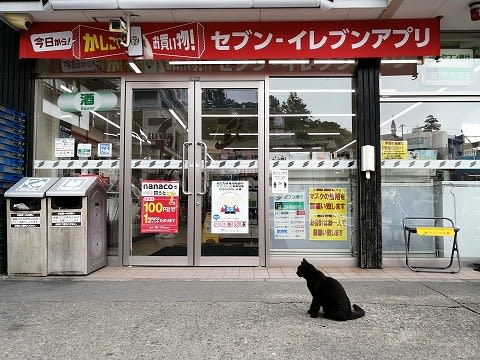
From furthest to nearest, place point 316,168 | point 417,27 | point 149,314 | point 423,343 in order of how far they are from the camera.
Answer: point 316,168 → point 417,27 → point 149,314 → point 423,343

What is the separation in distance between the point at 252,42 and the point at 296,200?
100 inches

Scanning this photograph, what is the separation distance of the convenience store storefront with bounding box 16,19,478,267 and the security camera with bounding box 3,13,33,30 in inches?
7.4

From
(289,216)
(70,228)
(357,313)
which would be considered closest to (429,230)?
(289,216)

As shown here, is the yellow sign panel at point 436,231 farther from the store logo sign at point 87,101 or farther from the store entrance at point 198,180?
the store logo sign at point 87,101

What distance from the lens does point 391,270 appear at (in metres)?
6.36

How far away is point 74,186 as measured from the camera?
5.91m

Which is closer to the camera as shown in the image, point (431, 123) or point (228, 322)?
point (228, 322)

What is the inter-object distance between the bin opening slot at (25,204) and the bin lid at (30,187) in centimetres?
14

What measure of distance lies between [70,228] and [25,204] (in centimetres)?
74

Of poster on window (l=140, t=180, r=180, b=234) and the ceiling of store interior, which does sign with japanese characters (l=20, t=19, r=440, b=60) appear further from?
poster on window (l=140, t=180, r=180, b=234)

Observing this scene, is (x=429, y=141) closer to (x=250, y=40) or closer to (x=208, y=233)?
(x=250, y=40)

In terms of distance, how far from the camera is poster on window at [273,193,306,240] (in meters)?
6.79

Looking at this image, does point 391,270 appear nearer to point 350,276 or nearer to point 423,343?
point 350,276

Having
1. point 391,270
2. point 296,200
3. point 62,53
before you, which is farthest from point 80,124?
point 391,270
